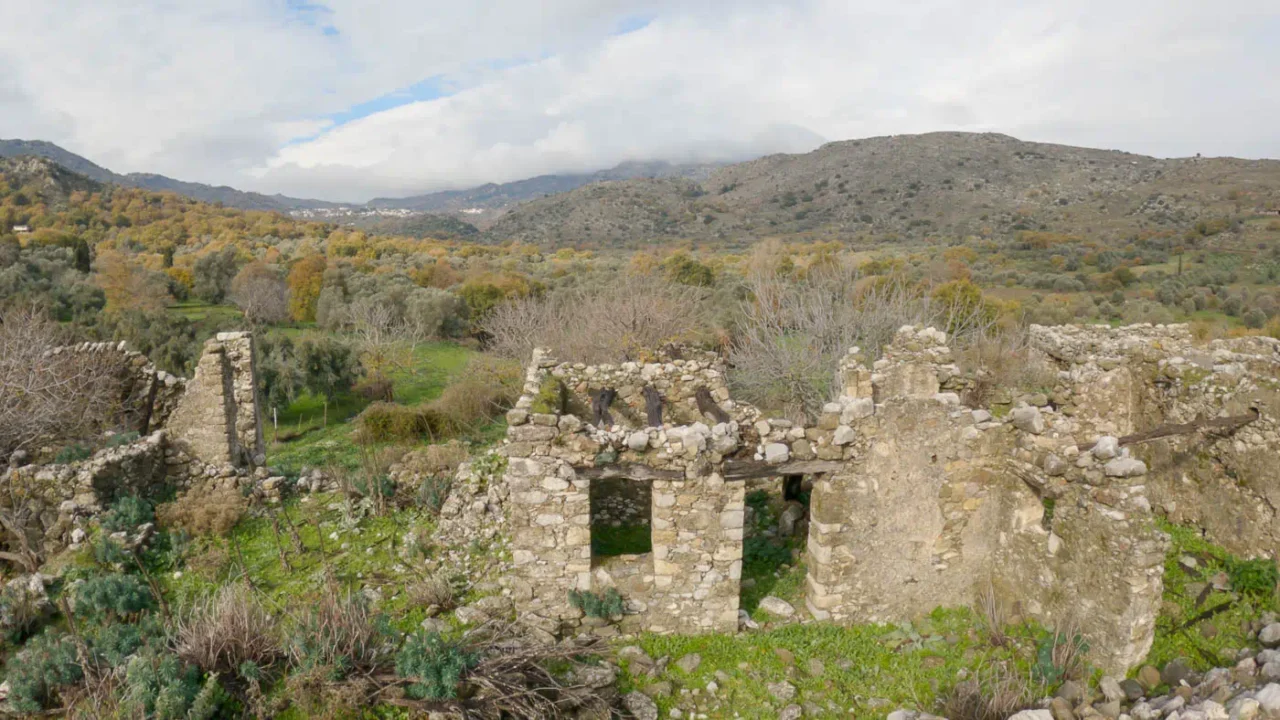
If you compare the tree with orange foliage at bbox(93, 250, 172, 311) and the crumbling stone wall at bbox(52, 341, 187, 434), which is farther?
the tree with orange foliage at bbox(93, 250, 172, 311)

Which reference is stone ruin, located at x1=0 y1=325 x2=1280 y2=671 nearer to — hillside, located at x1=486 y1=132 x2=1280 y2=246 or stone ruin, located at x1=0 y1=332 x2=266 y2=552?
stone ruin, located at x1=0 y1=332 x2=266 y2=552

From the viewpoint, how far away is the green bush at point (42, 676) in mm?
5625

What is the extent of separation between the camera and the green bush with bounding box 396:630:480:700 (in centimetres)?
532

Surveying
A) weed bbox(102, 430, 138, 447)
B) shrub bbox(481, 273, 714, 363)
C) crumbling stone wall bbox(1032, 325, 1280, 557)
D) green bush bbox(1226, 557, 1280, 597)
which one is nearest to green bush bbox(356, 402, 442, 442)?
shrub bbox(481, 273, 714, 363)

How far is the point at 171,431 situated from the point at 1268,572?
15850 mm

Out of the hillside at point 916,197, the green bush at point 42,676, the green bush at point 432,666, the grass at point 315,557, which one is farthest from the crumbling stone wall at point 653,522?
the hillside at point 916,197

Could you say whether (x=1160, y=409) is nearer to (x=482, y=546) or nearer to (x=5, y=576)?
(x=482, y=546)

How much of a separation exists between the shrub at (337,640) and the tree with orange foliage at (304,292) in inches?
1194

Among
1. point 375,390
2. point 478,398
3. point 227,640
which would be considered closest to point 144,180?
point 375,390

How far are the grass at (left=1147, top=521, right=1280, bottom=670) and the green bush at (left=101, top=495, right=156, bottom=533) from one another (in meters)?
12.1

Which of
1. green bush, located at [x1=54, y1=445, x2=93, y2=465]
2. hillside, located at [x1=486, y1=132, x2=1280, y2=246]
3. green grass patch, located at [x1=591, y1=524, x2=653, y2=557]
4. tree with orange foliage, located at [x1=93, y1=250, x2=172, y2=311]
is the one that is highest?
hillside, located at [x1=486, y1=132, x2=1280, y2=246]

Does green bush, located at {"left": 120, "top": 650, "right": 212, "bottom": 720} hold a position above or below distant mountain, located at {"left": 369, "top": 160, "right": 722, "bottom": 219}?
below

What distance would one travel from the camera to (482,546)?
8758mm

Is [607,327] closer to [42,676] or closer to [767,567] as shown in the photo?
[767,567]
